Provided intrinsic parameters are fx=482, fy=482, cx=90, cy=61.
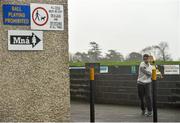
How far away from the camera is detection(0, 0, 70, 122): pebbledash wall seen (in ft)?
23.0

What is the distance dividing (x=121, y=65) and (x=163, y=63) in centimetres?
160

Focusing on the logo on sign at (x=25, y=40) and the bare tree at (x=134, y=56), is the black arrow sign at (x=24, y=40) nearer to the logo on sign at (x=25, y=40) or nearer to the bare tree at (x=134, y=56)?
the logo on sign at (x=25, y=40)

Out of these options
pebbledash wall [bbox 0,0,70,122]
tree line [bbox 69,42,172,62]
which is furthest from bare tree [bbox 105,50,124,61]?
pebbledash wall [bbox 0,0,70,122]

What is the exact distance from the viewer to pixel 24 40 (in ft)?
23.3

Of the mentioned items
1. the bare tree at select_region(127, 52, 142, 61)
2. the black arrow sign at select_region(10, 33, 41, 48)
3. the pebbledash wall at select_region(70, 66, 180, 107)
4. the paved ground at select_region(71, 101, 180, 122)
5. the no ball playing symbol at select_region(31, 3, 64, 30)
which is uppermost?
the no ball playing symbol at select_region(31, 3, 64, 30)

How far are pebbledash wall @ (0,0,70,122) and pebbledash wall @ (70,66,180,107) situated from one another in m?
5.99

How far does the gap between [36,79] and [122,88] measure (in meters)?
7.28

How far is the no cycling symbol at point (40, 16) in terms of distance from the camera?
7.17m

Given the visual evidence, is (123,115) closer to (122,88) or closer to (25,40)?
(122,88)

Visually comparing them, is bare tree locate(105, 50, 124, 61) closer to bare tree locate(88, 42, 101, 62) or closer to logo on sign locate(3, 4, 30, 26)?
bare tree locate(88, 42, 101, 62)

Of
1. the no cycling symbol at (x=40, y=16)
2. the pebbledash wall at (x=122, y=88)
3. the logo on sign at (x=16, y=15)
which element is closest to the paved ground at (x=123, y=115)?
the pebbledash wall at (x=122, y=88)

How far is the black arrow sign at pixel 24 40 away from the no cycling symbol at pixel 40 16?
0.21 metres

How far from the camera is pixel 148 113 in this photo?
432 inches

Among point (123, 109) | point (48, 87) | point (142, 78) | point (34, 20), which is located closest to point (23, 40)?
point (34, 20)
